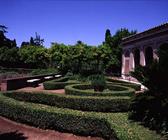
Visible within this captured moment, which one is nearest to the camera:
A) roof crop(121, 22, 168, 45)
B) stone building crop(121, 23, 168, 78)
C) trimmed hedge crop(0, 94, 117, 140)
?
trimmed hedge crop(0, 94, 117, 140)

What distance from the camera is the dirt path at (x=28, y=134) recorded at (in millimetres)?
9414

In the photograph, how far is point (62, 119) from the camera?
9945 mm

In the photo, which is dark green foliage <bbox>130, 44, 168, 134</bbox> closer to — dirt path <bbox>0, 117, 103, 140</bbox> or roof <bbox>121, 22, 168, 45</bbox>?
dirt path <bbox>0, 117, 103, 140</bbox>

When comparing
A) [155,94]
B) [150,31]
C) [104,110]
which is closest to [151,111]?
[155,94]

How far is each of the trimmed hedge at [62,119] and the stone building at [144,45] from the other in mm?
13266

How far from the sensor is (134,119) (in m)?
8.94

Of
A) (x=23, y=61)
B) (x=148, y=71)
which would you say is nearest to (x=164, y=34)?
(x=148, y=71)

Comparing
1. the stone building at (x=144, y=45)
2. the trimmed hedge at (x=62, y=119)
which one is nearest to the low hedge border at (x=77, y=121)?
the trimmed hedge at (x=62, y=119)

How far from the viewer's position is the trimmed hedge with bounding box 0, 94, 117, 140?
9227 mm

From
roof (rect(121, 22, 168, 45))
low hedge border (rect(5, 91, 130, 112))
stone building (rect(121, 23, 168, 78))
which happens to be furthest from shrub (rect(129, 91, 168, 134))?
roof (rect(121, 22, 168, 45))

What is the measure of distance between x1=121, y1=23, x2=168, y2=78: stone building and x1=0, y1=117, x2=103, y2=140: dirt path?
1357 cm

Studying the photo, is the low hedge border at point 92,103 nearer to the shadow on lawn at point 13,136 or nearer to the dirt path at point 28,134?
the dirt path at point 28,134

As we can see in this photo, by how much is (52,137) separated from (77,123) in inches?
41.0

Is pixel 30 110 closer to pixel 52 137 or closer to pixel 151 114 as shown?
pixel 52 137
